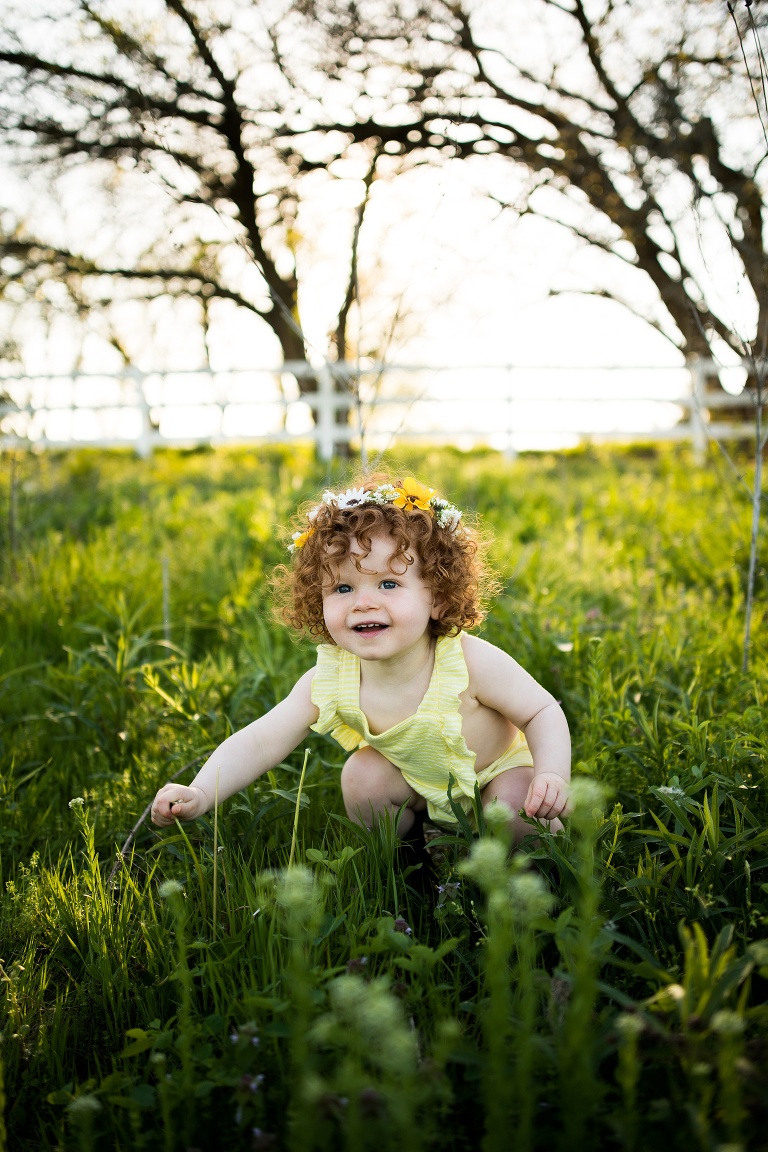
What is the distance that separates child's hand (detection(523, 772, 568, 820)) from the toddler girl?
0.22 feet

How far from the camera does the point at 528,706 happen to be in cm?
200

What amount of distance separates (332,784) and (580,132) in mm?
7348

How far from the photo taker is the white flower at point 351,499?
2.03 m

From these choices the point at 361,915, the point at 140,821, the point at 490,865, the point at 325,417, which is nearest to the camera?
the point at 490,865

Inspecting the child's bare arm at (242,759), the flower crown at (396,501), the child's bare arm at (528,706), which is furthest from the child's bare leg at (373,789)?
the flower crown at (396,501)

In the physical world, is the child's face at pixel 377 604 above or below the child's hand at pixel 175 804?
above

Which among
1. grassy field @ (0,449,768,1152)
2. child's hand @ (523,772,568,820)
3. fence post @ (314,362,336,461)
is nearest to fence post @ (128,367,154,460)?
fence post @ (314,362,336,461)

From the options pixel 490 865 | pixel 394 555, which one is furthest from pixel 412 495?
pixel 490 865

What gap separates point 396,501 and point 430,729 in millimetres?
508

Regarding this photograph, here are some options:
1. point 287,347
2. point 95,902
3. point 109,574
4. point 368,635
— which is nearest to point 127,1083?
point 95,902

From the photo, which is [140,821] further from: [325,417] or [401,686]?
[325,417]

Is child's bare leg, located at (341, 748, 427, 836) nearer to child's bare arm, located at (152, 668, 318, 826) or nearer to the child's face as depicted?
child's bare arm, located at (152, 668, 318, 826)

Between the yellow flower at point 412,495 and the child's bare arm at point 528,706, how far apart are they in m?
0.33

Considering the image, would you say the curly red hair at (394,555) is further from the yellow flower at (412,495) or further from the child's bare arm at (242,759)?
the child's bare arm at (242,759)
